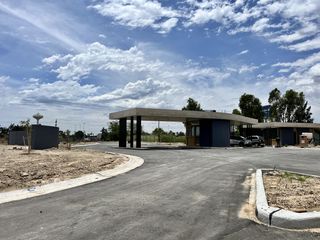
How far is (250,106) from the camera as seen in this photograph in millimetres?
74438

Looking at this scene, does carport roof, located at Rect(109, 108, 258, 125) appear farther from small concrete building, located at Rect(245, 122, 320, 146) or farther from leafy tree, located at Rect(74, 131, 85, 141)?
leafy tree, located at Rect(74, 131, 85, 141)

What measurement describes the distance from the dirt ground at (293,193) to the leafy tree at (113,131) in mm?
63903

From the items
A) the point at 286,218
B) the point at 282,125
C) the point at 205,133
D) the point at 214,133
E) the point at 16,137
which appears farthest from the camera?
the point at 282,125

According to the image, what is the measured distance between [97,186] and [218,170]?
6539 mm

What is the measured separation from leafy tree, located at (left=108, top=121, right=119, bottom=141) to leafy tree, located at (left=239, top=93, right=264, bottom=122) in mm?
23244

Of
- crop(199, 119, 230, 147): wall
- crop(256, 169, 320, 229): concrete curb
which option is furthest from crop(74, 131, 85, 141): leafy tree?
crop(256, 169, 320, 229): concrete curb

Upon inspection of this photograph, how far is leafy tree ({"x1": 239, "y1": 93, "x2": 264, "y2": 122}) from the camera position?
243 feet

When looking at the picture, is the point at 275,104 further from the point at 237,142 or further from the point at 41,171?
the point at 41,171

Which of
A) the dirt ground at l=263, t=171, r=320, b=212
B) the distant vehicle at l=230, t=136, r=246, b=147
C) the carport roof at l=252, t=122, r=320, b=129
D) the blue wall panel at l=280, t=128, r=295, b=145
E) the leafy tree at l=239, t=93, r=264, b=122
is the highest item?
the leafy tree at l=239, t=93, r=264, b=122

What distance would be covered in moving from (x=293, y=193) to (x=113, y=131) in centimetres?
7029

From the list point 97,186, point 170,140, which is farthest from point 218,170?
point 170,140

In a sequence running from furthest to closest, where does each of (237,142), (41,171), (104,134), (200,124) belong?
(104,134)
(237,142)
(200,124)
(41,171)

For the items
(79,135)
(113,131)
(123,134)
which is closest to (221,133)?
(123,134)

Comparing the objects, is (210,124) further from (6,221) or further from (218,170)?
(6,221)
